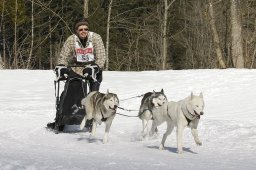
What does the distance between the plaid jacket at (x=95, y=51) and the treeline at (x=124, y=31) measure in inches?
755

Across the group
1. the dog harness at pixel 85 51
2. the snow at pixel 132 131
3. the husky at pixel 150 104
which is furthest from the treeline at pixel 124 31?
the husky at pixel 150 104

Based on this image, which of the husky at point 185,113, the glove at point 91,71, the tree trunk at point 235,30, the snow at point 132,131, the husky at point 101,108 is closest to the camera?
the snow at point 132,131

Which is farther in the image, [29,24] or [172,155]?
[29,24]

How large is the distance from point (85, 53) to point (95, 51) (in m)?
0.16

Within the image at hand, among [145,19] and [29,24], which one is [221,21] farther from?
[29,24]

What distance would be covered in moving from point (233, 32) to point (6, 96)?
285 inches

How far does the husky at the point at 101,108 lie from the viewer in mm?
6883

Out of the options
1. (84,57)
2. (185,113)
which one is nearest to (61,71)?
(84,57)

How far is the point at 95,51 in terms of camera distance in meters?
7.87

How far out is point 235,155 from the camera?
6160mm

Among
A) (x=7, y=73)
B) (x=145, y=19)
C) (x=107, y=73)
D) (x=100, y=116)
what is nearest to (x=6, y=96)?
(x=7, y=73)

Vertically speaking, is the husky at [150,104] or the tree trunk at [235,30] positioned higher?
the tree trunk at [235,30]

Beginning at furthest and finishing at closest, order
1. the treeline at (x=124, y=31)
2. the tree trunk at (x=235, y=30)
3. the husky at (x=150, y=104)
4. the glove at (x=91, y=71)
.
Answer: the treeline at (x=124, y=31)
the tree trunk at (x=235, y=30)
the glove at (x=91, y=71)
the husky at (x=150, y=104)

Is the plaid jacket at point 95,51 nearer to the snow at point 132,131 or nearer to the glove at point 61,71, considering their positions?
the glove at point 61,71
